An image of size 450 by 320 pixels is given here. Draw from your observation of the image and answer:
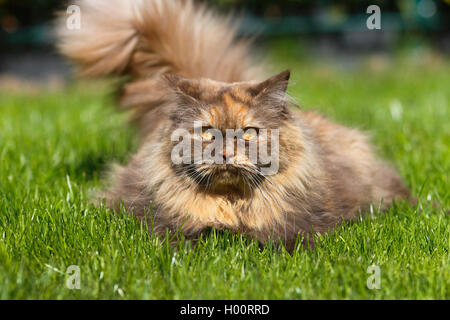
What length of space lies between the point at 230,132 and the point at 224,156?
0.44 feet

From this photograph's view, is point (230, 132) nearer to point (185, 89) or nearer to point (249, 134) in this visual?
point (249, 134)

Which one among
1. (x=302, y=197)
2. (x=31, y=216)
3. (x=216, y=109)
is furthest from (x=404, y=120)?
(x=31, y=216)

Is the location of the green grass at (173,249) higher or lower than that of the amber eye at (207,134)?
lower

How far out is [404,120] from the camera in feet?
15.5

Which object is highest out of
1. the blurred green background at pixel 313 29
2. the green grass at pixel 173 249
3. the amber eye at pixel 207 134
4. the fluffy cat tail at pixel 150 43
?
the blurred green background at pixel 313 29

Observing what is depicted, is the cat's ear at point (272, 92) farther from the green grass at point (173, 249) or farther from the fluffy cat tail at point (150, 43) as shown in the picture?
the fluffy cat tail at point (150, 43)

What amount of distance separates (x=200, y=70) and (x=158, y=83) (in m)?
0.27

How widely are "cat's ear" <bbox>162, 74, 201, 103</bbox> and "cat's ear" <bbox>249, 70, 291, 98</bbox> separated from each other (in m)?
0.25

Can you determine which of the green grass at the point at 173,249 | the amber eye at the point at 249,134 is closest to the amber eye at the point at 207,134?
the amber eye at the point at 249,134

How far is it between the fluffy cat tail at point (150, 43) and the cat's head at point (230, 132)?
821 mm

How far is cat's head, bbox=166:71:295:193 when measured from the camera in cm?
219

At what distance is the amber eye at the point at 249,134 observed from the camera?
2.24m

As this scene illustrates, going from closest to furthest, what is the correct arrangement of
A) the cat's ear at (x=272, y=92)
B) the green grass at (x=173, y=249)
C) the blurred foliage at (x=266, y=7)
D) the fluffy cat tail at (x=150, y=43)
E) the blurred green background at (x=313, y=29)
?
1. the green grass at (x=173, y=249)
2. the cat's ear at (x=272, y=92)
3. the fluffy cat tail at (x=150, y=43)
4. the blurred foliage at (x=266, y=7)
5. the blurred green background at (x=313, y=29)

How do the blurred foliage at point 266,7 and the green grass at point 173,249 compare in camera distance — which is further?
the blurred foliage at point 266,7
